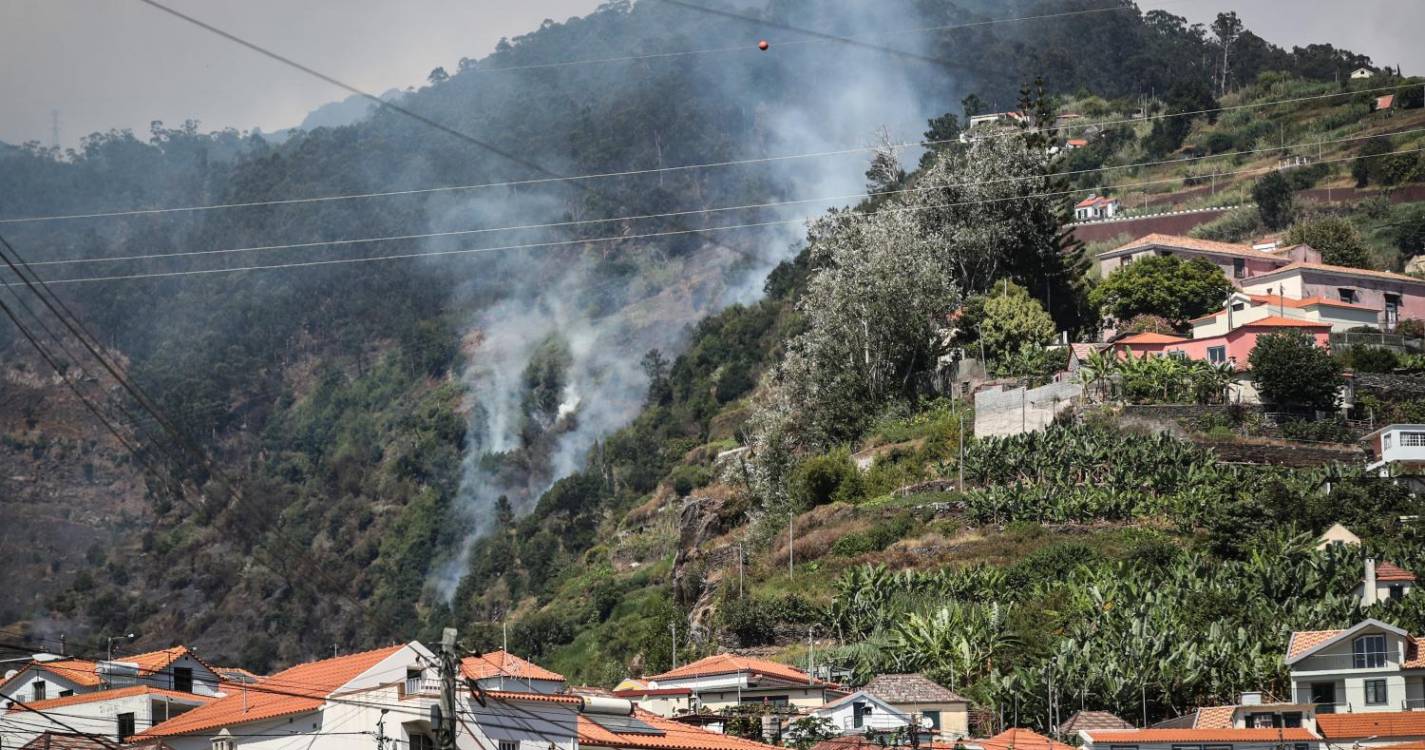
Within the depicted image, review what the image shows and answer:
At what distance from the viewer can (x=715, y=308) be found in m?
181

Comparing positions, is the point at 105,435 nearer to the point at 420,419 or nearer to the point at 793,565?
the point at 420,419

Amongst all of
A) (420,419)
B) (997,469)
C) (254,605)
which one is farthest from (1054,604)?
(420,419)

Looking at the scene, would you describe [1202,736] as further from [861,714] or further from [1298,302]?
[1298,302]

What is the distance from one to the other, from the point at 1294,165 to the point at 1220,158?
26.2 ft

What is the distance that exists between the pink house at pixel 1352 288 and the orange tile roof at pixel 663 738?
5812 centimetres

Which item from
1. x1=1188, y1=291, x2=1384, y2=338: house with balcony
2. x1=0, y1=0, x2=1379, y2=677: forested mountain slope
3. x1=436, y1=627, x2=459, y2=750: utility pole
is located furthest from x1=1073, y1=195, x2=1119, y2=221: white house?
x1=436, y1=627, x2=459, y2=750: utility pole

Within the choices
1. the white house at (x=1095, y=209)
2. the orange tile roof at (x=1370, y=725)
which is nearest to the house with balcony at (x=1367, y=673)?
the orange tile roof at (x=1370, y=725)

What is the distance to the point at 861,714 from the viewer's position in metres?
56.8

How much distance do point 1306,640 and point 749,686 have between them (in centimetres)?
1554

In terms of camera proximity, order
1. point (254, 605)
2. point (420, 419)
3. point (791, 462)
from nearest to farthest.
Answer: point (791, 462), point (254, 605), point (420, 419)

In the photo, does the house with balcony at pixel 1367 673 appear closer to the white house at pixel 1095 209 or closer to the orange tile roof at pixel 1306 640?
the orange tile roof at pixel 1306 640

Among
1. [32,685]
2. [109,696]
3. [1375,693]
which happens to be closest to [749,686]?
[1375,693]

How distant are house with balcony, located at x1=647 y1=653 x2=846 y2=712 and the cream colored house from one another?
154 cm

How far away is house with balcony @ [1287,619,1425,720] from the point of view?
197ft
